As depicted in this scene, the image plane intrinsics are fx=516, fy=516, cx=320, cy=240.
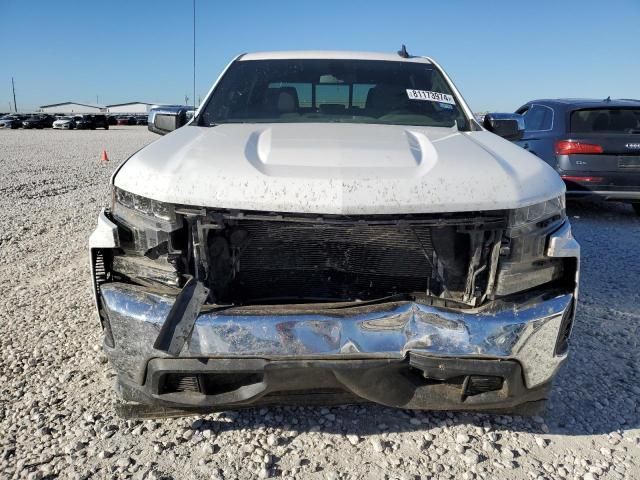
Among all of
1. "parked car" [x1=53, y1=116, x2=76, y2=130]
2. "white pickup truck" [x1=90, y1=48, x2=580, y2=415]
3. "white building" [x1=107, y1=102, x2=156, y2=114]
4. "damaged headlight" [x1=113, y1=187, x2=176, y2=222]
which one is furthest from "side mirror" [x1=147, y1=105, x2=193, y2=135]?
"white building" [x1=107, y1=102, x2=156, y2=114]

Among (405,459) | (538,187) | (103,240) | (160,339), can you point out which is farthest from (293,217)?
(405,459)

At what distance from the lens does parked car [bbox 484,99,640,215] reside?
6.52 meters

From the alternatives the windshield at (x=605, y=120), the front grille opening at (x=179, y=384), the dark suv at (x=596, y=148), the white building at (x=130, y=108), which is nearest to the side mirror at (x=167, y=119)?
the front grille opening at (x=179, y=384)

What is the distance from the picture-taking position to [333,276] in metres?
2.20

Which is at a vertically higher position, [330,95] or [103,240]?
[330,95]

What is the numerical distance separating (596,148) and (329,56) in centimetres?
442

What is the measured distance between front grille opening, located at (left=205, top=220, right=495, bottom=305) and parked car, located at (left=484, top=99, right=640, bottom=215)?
16.7 ft

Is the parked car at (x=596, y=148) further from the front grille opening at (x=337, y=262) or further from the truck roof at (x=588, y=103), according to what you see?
the front grille opening at (x=337, y=262)

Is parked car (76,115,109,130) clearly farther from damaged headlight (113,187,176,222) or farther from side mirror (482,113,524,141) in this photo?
damaged headlight (113,187,176,222)

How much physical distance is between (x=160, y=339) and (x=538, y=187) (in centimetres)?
155

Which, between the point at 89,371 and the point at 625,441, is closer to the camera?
the point at 625,441

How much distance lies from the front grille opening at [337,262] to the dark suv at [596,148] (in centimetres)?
497

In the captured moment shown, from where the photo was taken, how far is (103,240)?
6.72ft

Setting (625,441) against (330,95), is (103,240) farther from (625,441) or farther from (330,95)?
(625,441)
